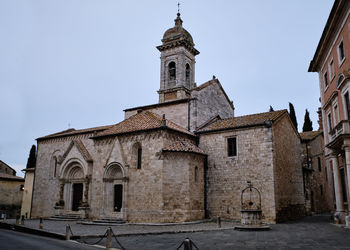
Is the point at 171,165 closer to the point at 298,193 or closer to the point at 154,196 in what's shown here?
the point at 154,196

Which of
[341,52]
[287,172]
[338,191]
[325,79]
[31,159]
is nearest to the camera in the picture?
[341,52]

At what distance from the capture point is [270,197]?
19.8 metres

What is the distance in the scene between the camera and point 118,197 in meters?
21.7

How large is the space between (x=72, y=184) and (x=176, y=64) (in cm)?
1484

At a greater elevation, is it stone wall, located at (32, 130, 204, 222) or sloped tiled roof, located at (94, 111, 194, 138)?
sloped tiled roof, located at (94, 111, 194, 138)

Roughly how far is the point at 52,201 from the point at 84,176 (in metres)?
5.71

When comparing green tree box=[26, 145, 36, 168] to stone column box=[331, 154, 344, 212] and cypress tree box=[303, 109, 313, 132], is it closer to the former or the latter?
cypress tree box=[303, 109, 313, 132]

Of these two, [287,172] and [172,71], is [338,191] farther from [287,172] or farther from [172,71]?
[172,71]

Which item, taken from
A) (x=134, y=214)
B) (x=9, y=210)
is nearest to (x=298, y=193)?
(x=134, y=214)

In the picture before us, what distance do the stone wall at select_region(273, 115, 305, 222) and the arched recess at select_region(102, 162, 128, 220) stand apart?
10.4 meters

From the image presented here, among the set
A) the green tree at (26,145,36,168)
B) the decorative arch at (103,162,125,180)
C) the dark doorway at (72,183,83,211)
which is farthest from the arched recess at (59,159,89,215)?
the green tree at (26,145,36,168)

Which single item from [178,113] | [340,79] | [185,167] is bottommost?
[185,167]

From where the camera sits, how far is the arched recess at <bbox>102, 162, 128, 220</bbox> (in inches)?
826

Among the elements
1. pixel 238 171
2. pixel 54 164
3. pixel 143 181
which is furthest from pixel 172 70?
pixel 54 164
